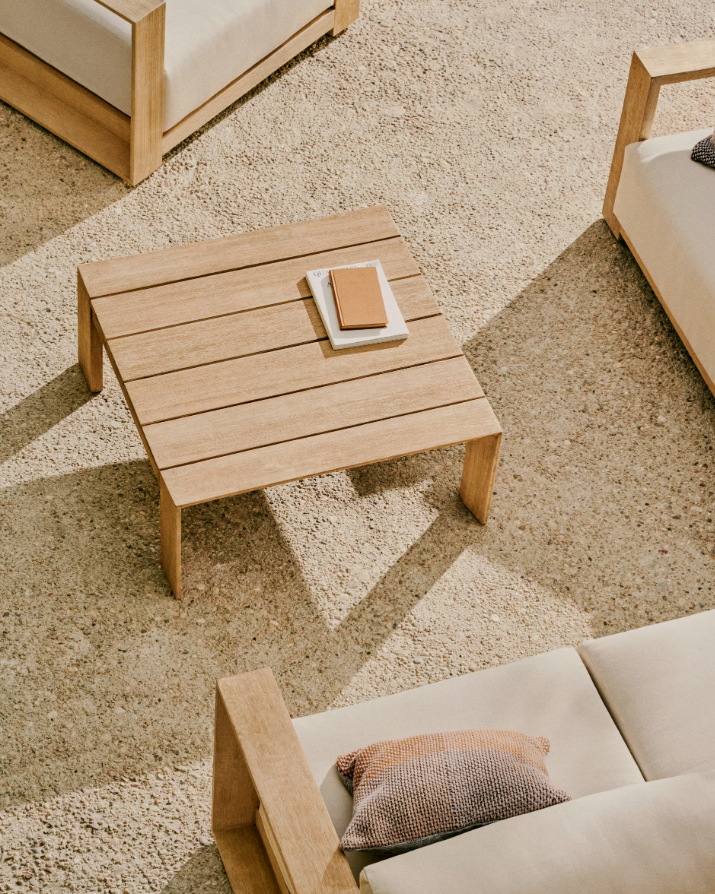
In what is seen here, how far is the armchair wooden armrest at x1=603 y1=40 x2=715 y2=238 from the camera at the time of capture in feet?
10.2

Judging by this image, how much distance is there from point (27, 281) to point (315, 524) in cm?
114

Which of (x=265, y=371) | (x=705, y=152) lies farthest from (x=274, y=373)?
(x=705, y=152)

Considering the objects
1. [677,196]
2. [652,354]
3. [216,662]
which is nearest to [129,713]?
[216,662]

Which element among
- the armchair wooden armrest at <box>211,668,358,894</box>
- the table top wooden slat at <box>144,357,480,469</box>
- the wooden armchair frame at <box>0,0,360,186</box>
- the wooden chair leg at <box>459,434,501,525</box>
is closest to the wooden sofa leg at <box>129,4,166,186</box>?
the wooden armchair frame at <box>0,0,360,186</box>

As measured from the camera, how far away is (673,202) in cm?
309

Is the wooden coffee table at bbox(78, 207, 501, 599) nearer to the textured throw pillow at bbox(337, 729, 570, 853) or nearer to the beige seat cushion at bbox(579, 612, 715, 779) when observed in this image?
the beige seat cushion at bbox(579, 612, 715, 779)

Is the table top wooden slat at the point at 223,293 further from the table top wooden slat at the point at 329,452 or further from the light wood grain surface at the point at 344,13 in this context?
the light wood grain surface at the point at 344,13

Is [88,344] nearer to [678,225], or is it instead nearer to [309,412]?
[309,412]

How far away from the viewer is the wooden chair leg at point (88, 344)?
2748 mm

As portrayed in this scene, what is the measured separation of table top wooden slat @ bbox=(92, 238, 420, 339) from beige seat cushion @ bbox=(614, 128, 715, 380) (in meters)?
0.77

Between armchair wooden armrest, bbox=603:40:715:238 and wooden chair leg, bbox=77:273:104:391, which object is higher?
armchair wooden armrest, bbox=603:40:715:238

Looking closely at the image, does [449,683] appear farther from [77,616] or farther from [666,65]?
[666,65]

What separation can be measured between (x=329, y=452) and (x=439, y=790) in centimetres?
92

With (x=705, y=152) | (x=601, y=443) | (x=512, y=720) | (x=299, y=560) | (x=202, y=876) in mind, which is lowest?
(x=202, y=876)
